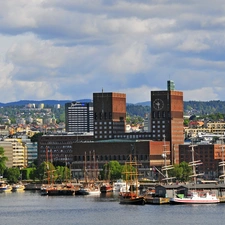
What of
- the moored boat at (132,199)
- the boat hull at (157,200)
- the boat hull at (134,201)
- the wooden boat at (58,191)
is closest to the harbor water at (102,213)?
the moored boat at (132,199)

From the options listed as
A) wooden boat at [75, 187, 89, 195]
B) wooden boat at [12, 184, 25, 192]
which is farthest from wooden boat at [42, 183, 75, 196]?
wooden boat at [12, 184, 25, 192]

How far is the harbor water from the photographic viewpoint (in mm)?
107688

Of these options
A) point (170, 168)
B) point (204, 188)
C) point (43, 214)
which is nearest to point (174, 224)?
point (43, 214)

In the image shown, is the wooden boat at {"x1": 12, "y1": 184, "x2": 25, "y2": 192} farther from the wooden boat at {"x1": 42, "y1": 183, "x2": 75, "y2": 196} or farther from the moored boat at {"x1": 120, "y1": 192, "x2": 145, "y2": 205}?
the moored boat at {"x1": 120, "y1": 192, "x2": 145, "y2": 205}

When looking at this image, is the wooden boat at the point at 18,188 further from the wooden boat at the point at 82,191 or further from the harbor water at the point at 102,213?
the harbor water at the point at 102,213

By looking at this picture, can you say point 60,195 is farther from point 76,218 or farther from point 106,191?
point 76,218

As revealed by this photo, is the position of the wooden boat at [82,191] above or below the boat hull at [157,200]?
above

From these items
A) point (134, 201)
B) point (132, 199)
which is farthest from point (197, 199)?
point (132, 199)

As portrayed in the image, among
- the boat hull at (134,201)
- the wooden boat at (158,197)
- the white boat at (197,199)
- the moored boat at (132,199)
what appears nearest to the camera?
the white boat at (197,199)

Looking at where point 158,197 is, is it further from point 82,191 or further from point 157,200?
point 82,191

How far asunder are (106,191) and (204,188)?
35.4m

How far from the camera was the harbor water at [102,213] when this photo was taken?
108 m

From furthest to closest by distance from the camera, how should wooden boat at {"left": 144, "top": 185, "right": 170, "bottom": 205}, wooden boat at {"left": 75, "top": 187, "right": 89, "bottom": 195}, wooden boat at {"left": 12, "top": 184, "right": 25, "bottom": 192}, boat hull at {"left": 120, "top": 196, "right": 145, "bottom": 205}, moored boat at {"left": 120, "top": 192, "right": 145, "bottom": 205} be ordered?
wooden boat at {"left": 12, "top": 184, "right": 25, "bottom": 192} < wooden boat at {"left": 75, "top": 187, "right": 89, "bottom": 195} < wooden boat at {"left": 144, "top": 185, "right": 170, "bottom": 205} < moored boat at {"left": 120, "top": 192, "right": 145, "bottom": 205} < boat hull at {"left": 120, "top": 196, "right": 145, "bottom": 205}

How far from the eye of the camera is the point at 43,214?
119000mm
